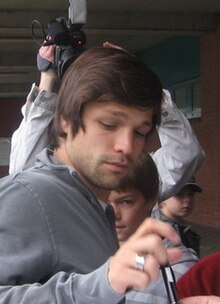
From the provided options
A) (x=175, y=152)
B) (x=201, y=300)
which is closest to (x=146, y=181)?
(x=175, y=152)

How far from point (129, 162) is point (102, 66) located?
10.0 inches

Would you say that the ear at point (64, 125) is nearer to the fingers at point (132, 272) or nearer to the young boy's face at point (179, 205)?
the fingers at point (132, 272)

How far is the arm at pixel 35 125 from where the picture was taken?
272cm

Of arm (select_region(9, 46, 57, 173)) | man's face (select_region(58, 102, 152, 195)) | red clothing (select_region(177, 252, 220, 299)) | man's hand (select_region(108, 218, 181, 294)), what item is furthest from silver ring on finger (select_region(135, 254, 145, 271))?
arm (select_region(9, 46, 57, 173))

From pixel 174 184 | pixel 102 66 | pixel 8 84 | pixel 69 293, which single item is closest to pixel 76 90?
pixel 102 66

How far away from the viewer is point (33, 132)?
279 centimetres

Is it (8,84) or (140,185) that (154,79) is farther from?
(8,84)

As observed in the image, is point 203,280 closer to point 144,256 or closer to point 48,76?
point 144,256

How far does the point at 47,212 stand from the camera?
1.57m

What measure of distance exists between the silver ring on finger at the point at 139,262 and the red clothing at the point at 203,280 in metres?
0.81

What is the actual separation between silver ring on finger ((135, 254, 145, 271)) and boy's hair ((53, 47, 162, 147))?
513mm

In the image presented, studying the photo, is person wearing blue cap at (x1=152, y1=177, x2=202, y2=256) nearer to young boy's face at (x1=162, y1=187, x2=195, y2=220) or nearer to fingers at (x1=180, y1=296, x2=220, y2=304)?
young boy's face at (x1=162, y1=187, x2=195, y2=220)

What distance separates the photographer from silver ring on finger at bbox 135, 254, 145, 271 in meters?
1.24

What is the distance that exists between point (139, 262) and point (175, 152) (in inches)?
86.1
